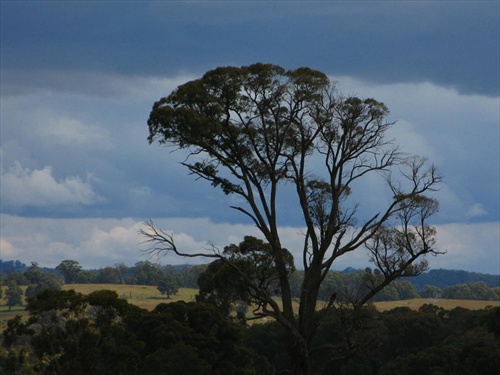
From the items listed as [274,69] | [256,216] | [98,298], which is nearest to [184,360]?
[98,298]

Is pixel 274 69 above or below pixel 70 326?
above

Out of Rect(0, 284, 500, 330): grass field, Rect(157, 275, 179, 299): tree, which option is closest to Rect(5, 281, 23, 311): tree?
Rect(0, 284, 500, 330): grass field

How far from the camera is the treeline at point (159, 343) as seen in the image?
4062cm

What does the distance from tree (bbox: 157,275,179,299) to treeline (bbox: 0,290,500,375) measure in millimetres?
119869

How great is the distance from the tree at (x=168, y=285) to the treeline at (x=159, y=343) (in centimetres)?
11987

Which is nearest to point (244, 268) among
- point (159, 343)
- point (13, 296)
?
point (159, 343)

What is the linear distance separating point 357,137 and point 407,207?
3343 millimetres

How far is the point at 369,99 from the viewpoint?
31.3 metres

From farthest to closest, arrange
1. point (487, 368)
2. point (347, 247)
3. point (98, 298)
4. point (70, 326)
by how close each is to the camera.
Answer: point (487, 368)
point (98, 298)
point (70, 326)
point (347, 247)

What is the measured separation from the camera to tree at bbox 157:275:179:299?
18950 cm

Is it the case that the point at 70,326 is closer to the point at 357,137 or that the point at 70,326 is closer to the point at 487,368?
the point at 357,137

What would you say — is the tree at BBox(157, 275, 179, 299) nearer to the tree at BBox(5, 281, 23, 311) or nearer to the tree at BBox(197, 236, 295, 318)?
the tree at BBox(5, 281, 23, 311)

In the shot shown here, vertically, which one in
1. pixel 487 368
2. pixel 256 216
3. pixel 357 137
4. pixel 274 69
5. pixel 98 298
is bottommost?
pixel 487 368

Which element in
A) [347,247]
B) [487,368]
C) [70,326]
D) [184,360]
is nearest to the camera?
[347,247]
